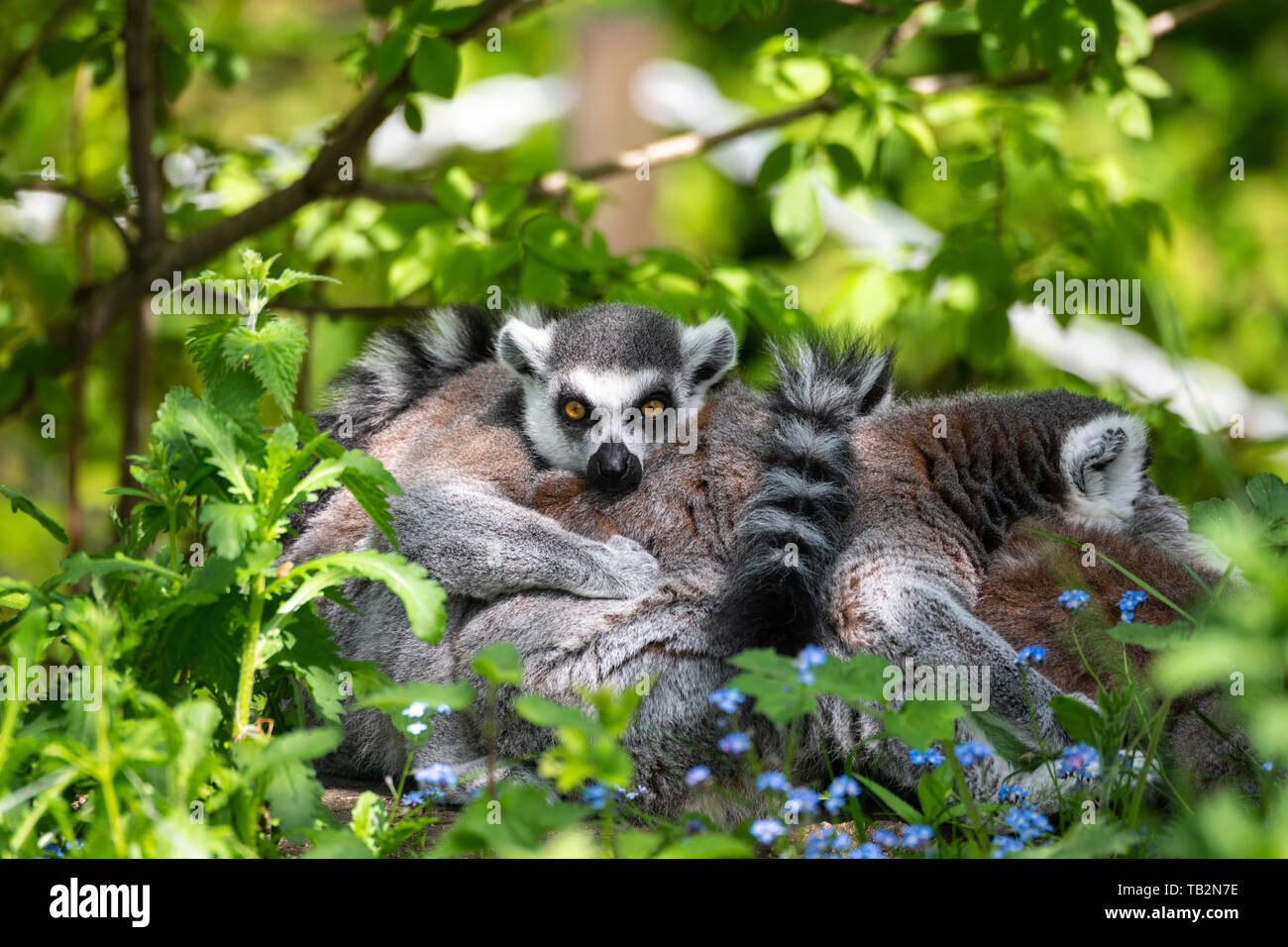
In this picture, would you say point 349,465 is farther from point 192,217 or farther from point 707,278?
point 192,217

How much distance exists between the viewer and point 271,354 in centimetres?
315

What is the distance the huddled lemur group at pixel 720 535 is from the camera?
3.54 metres

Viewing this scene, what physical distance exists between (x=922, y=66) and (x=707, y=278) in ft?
16.2

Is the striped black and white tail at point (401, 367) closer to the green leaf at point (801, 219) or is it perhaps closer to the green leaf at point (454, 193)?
the green leaf at point (454, 193)

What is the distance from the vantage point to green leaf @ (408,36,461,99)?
4309 millimetres

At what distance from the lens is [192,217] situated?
5812mm

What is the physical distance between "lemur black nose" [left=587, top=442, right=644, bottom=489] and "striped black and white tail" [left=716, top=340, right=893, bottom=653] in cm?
45

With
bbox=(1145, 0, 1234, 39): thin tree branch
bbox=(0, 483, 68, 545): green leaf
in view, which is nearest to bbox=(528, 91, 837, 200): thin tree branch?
bbox=(1145, 0, 1234, 39): thin tree branch

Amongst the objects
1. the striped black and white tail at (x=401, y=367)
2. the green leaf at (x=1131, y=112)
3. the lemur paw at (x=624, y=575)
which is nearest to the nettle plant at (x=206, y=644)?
the lemur paw at (x=624, y=575)

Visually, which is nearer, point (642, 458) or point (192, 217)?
point (642, 458)

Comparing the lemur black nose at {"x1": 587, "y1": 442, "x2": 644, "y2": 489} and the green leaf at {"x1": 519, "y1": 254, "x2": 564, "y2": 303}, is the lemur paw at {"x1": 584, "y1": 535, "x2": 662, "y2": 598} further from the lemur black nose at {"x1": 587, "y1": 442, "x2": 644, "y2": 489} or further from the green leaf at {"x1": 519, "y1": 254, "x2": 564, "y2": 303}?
the green leaf at {"x1": 519, "y1": 254, "x2": 564, "y2": 303}

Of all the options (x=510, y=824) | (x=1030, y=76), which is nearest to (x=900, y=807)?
(x=510, y=824)

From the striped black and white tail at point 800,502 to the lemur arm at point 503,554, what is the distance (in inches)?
13.4
